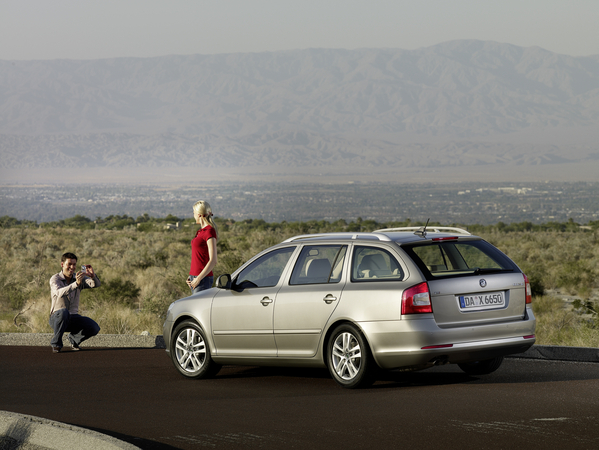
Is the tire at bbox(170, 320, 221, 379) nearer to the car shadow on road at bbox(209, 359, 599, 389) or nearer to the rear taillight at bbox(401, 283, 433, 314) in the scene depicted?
the car shadow on road at bbox(209, 359, 599, 389)

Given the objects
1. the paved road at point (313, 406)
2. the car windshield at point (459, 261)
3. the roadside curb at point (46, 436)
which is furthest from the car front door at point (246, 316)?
the roadside curb at point (46, 436)

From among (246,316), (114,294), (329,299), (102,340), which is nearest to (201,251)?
(246,316)

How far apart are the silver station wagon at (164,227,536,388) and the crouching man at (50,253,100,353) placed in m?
2.69

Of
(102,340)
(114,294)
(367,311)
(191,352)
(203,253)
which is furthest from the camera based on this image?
(114,294)

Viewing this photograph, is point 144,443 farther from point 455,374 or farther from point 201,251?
point 201,251

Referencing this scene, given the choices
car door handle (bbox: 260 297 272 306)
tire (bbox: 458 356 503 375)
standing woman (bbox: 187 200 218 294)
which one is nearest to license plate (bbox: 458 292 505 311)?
tire (bbox: 458 356 503 375)

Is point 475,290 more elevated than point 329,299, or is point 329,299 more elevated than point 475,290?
point 475,290

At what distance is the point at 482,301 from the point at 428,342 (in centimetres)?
78

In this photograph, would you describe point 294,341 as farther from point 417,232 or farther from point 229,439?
point 229,439

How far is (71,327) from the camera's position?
12.8m

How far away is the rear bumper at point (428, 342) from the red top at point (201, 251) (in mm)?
3532

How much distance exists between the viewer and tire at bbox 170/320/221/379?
1030cm

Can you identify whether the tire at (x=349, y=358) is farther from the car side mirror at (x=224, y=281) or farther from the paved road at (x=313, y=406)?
the car side mirror at (x=224, y=281)

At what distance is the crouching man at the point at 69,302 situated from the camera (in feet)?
40.9
